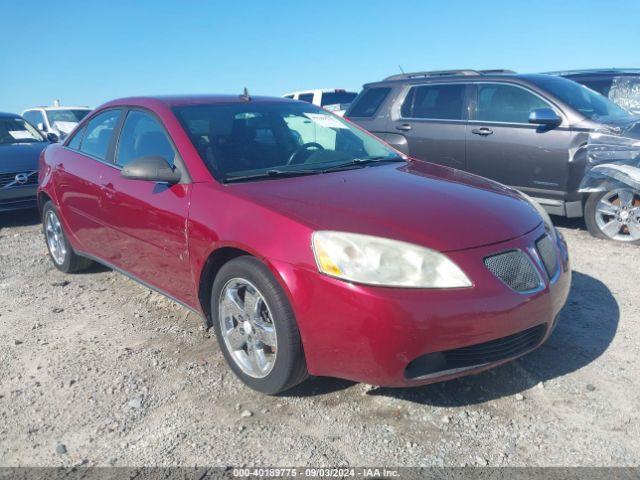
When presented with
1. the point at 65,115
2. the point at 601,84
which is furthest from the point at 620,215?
the point at 65,115

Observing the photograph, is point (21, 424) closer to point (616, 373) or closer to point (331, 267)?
point (331, 267)

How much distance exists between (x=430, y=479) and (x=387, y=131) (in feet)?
18.4

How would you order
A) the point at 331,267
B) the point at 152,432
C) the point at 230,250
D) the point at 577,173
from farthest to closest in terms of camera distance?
the point at 577,173 → the point at 230,250 → the point at 152,432 → the point at 331,267

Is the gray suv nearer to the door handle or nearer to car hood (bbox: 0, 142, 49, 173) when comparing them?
the door handle

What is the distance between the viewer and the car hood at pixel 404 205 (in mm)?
2658

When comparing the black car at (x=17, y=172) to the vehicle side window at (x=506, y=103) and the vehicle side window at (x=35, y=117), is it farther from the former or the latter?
the vehicle side window at (x=35, y=117)

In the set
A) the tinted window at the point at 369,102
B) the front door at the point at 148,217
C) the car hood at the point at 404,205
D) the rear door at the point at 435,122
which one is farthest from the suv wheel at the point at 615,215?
the front door at the point at 148,217

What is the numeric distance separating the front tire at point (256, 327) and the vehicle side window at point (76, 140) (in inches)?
94.2

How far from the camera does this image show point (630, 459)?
239 cm

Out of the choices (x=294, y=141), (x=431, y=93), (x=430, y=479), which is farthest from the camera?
(x=431, y=93)

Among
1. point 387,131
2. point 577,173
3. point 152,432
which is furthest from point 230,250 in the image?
point 387,131

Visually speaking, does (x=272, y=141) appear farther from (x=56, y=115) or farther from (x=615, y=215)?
(x=56, y=115)

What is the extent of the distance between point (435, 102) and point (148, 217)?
4661 millimetres

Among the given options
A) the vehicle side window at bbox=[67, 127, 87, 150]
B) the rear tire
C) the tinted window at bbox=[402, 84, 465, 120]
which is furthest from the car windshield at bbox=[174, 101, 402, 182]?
the tinted window at bbox=[402, 84, 465, 120]
